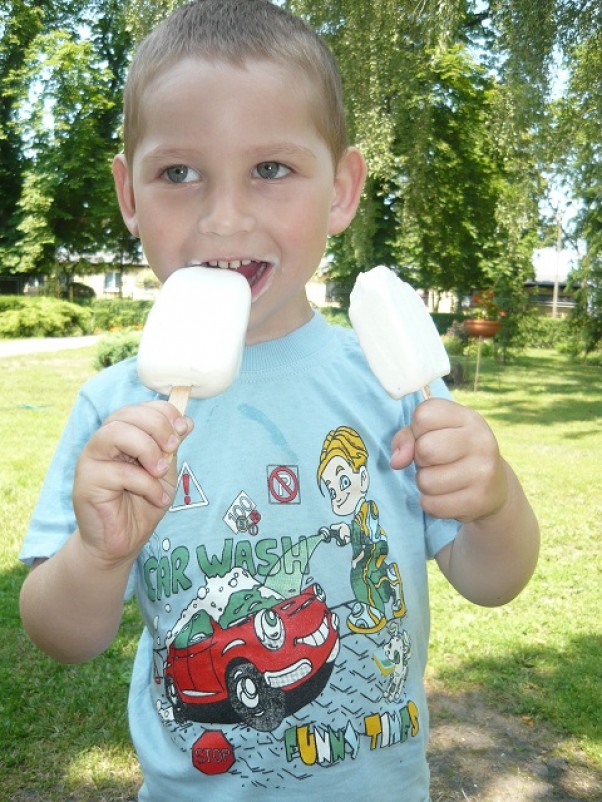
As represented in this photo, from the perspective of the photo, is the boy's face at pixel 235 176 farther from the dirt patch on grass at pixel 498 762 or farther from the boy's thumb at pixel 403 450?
the dirt patch on grass at pixel 498 762

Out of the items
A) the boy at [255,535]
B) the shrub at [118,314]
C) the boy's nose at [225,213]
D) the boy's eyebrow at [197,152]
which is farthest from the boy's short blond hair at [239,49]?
the shrub at [118,314]

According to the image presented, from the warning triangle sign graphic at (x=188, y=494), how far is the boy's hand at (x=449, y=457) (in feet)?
1.59

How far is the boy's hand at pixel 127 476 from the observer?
4.02 feet

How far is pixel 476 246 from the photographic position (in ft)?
93.9

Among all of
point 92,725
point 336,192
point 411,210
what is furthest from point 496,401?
point 336,192

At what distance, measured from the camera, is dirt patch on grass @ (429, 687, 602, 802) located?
3.21 meters

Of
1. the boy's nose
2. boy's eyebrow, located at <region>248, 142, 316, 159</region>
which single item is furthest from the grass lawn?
boy's eyebrow, located at <region>248, 142, 316, 159</region>

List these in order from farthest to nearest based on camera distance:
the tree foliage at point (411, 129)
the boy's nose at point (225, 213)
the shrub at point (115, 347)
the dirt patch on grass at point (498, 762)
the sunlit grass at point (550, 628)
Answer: the shrub at point (115, 347) → the tree foliage at point (411, 129) → the sunlit grass at point (550, 628) → the dirt patch on grass at point (498, 762) → the boy's nose at point (225, 213)

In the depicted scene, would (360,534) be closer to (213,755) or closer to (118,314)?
(213,755)

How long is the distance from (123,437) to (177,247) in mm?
521

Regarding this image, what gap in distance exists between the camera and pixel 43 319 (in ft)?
86.3

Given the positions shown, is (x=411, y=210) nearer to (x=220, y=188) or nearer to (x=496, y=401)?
(x=496, y=401)

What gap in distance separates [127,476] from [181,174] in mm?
653

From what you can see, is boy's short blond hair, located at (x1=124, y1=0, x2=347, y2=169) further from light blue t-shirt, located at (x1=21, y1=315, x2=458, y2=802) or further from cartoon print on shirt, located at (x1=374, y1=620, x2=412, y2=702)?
cartoon print on shirt, located at (x1=374, y1=620, x2=412, y2=702)
